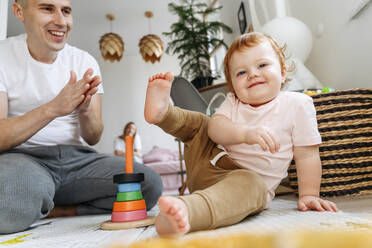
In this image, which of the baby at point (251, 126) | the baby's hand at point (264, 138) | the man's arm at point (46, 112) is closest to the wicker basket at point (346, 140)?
the baby at point (251, 126)

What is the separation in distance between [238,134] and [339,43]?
3.22ft

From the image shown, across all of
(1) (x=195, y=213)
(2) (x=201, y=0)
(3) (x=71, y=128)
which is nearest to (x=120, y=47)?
(2) (x=201, y=0)

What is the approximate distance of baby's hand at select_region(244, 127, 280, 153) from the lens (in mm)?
632

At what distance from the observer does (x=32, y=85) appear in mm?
1118

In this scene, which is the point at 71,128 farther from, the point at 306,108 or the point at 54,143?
the point at 306,108

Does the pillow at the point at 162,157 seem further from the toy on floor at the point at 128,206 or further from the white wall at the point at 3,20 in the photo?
the toy on floor at the point at 128,206

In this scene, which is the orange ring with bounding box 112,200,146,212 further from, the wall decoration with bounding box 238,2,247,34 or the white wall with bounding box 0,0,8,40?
the wall decoration with bounding box 238,2,247,34

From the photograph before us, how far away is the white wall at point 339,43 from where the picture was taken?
1.20 metres

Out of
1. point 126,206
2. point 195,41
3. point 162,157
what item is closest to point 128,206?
point 126,206

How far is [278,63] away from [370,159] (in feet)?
1.44

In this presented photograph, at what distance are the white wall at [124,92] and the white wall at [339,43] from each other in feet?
13.7

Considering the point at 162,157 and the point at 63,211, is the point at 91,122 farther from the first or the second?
the point at 162,157

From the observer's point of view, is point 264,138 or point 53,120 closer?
point 264,138

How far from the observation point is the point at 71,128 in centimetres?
119
